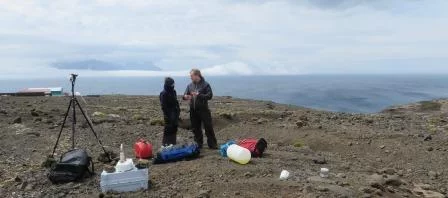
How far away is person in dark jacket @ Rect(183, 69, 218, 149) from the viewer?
11586mm

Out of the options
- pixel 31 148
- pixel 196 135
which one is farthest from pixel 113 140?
pixel 196 135

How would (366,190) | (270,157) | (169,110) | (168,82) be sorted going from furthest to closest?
(169,110)
(168,82)
(270,157)
(366,190)

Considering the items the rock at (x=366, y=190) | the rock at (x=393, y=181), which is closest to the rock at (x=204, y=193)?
the rock at (x=366, y=190)

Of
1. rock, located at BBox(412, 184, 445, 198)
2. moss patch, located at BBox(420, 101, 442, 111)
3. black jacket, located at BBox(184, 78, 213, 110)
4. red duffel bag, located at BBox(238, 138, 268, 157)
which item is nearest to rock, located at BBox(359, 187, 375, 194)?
rock, located at BBox(412, 184, 445, 198)

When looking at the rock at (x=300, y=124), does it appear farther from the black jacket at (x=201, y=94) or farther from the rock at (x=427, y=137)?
the black jacket at (x=201, y=94)

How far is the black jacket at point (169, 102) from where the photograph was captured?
462 inches

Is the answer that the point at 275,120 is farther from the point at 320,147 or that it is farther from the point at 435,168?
the point at 435,168

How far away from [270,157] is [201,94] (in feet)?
6.88

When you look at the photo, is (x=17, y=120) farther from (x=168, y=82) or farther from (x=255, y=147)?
(x=255, y=147)

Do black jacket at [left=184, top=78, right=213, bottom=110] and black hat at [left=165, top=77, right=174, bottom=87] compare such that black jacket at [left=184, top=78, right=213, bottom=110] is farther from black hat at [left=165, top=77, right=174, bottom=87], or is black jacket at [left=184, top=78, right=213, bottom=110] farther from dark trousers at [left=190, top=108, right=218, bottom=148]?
black hat at [left=165, top=77, right=174, bottom=87]

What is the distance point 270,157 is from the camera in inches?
436

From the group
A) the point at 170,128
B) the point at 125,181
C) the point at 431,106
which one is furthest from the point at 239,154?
the point at 431,106

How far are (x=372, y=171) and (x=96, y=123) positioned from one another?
9641mm

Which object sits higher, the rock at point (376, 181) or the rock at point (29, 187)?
the rock at point (376, 181)
